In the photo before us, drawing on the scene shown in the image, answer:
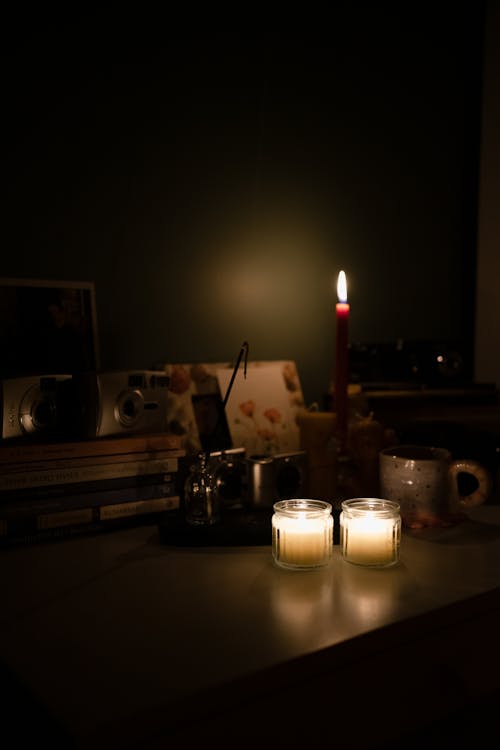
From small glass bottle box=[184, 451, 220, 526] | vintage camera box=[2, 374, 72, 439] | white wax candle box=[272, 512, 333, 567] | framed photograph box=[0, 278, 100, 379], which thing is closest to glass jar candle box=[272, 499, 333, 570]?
white wax candle box=[272, 512, 333, 567]

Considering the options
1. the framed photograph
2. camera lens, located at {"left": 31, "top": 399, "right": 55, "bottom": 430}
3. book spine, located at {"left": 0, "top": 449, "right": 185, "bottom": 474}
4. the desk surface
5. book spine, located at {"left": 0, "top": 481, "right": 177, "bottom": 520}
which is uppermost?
the framed photograph

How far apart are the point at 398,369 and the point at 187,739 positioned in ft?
3.16

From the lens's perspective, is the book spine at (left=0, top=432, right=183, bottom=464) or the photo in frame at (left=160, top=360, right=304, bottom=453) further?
the photo in frame at (left=160, top=360, right=304, bottom=453)

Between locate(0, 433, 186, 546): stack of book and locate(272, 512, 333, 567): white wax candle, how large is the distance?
24cm

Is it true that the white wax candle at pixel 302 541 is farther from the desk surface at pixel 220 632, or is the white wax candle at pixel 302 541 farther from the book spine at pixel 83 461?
the book spine at pixel 83 461

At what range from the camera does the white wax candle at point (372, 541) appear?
0.77 metres

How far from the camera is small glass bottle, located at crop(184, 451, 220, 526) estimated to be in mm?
897

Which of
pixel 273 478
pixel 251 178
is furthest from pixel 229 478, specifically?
pixel 251 178

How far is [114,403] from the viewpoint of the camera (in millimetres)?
923

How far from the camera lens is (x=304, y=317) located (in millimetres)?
1403

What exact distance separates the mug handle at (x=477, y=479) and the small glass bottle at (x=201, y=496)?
0.37m

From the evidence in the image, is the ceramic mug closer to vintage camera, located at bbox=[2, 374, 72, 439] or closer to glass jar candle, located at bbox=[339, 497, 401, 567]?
glass jar candle, located at bbox=[339, 497, 401, 567]

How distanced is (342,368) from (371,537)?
303 mm

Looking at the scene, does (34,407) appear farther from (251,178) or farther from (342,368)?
(251,178)
